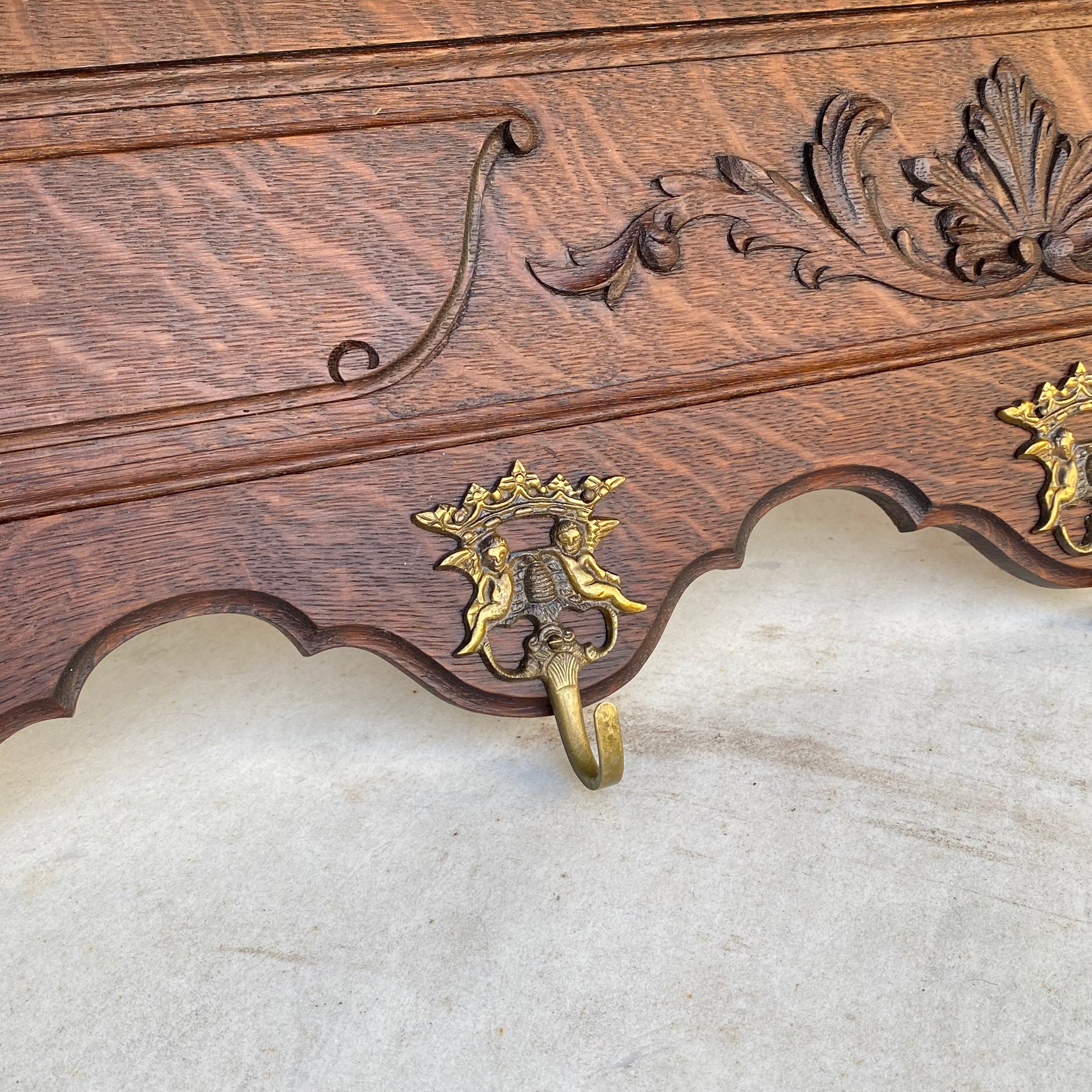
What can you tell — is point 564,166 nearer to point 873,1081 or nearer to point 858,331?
point 858,331

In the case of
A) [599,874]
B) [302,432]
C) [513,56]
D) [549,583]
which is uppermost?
[513,56]

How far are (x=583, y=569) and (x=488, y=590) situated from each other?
0.06m

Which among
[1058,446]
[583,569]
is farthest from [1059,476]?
[583,569]

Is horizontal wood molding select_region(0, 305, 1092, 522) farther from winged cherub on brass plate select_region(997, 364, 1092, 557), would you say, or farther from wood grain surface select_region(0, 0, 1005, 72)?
wood grain surface select_region(0, 0, 1005, 72)

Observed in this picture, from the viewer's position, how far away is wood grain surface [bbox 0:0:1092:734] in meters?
0.57

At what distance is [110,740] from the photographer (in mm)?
790

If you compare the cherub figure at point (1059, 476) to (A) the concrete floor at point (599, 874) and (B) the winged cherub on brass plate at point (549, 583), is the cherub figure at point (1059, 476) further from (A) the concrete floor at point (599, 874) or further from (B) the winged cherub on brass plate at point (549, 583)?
(B) the winged cherub on brass plate at point (549, 583)

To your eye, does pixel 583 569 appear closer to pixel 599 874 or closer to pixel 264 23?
pixel 599 874

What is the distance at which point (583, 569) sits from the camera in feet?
2.20

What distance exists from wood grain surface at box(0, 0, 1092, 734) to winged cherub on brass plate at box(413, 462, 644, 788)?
0.01 m

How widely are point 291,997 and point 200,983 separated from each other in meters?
0.05

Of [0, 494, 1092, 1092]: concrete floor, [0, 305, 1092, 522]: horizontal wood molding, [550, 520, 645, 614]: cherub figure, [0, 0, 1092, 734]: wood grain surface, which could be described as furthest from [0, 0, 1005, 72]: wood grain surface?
[0, 494, 1092, 1092]: concrete floor

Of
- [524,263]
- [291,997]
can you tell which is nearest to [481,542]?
[524,263]

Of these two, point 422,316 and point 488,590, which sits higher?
point 422,316
